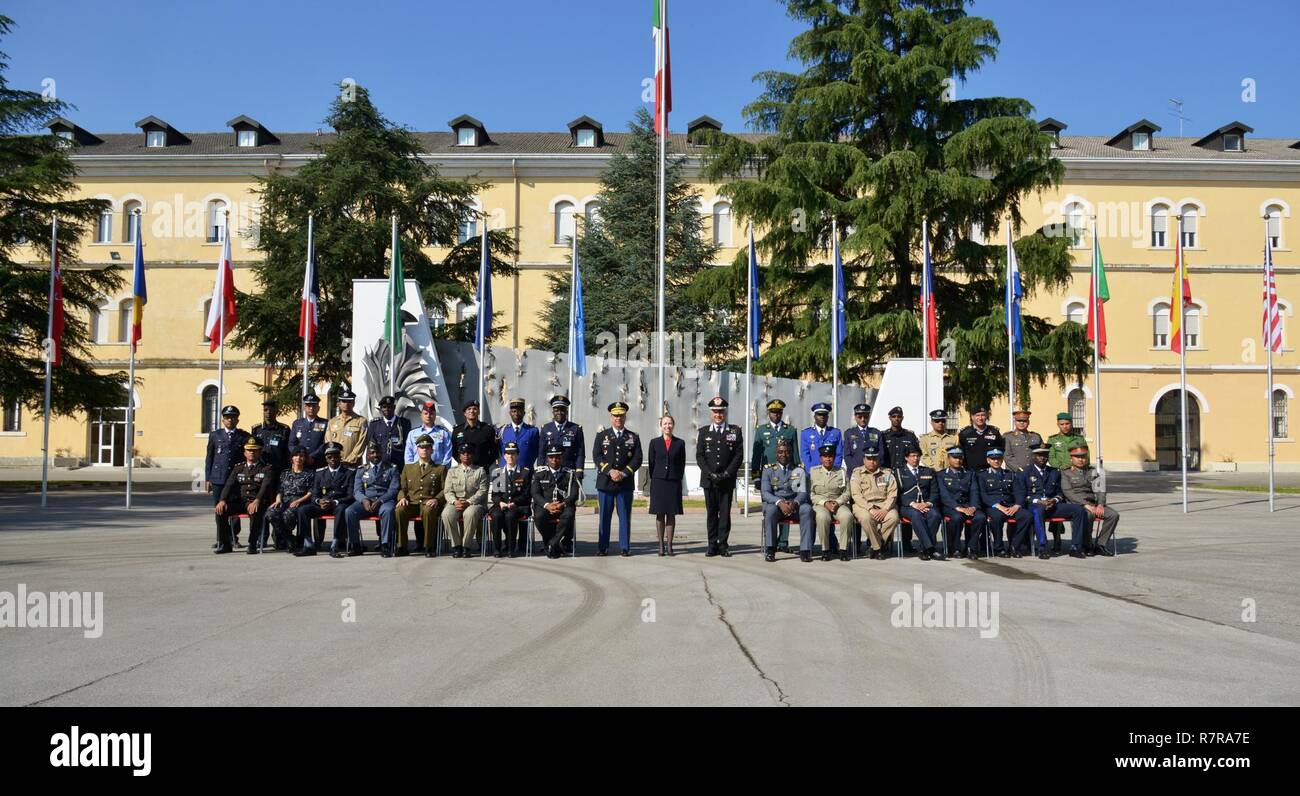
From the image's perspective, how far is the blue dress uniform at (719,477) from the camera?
1198 cm

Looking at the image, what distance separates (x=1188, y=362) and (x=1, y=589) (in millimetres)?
45374

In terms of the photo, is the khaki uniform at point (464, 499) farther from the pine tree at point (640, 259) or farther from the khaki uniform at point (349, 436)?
the pine tree at point (640, 259)

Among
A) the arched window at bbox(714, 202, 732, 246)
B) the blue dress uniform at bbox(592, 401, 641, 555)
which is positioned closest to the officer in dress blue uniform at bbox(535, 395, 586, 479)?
the blue dress uniform at bbox(592, 401, 641, 555)

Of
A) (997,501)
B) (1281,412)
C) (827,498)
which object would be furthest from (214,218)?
(1281,412)

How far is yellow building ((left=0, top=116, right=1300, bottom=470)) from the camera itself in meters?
42.8

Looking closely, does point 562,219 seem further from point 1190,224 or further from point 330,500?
point 330,500

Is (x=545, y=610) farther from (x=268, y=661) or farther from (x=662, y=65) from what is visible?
(x=662, y=65)

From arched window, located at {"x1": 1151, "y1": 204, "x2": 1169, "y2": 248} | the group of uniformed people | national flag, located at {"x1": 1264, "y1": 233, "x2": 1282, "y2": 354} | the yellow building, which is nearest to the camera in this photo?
the group of uniformed people

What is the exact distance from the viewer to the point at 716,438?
12172 mm

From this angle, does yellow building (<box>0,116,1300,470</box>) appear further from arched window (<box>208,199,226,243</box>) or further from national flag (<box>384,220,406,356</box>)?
national flag (<box>384,220,406,356</box>)

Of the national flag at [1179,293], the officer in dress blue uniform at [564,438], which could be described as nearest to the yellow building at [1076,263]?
the national flag at [1179,293]

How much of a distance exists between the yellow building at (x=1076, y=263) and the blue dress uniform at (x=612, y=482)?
32.3 m

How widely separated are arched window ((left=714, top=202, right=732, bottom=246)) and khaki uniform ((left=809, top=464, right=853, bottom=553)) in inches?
1318
